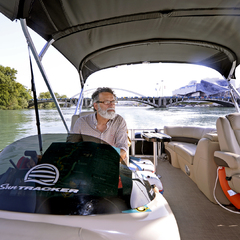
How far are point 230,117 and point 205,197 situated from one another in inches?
39.0

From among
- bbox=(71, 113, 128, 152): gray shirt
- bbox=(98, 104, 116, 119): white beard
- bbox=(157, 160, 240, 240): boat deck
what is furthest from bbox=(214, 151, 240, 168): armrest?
bbox=(98, 104, 116, 119): white beard

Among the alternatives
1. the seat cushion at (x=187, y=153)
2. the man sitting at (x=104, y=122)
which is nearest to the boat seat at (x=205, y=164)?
the seat cushion at (x=187, y=153)

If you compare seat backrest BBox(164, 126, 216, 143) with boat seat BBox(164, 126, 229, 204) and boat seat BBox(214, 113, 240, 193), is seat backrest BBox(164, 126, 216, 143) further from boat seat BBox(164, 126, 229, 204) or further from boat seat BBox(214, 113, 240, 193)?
boat seat BBox(214, 113, 240, 193)

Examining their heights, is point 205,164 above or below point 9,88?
below

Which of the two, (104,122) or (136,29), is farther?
(136,29)

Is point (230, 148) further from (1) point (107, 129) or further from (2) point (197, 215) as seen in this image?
(1) point (107, 129)

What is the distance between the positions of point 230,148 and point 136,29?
1.88m

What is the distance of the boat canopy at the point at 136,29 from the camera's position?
6.16 feet

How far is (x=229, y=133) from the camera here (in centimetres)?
193

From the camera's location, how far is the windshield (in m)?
0.60

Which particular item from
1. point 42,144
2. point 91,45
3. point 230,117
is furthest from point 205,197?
point 91,45

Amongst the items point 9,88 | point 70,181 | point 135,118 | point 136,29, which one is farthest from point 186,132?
point 135,118

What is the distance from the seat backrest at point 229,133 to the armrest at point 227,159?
0.31 ft

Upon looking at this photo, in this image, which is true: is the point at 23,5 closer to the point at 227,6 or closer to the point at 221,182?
the point at 227,6
